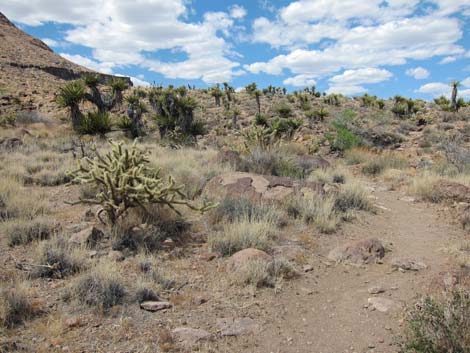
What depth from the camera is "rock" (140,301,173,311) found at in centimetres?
400

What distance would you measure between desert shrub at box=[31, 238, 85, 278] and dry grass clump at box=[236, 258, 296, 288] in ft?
6.53

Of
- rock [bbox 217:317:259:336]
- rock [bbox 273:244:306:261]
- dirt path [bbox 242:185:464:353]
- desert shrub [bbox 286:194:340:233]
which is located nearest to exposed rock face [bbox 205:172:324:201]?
desert shrub [bbox 286:194:340:233]

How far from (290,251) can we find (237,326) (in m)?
2.08

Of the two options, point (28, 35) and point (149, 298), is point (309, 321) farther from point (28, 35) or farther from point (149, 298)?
point (28, 35)

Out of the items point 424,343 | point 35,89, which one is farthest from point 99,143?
point 35,89

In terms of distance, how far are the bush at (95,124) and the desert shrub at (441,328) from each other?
1439cm

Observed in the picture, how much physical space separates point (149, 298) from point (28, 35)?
179ft

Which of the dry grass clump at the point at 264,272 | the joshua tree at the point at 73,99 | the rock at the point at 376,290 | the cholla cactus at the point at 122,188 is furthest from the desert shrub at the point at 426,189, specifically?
the joshua tree at the point at 73,99

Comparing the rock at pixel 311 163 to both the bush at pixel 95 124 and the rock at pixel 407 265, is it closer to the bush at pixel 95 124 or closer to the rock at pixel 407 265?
the rock at pixel 407 265

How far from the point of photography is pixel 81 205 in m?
7.34

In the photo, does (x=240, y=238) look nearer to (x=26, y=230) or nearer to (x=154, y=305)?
(x=154, y=305)

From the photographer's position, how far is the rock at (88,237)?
17.3ft

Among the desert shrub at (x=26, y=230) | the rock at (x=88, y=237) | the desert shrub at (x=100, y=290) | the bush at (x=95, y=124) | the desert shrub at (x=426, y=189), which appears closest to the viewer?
the desert shrub at (x=100, y=290)

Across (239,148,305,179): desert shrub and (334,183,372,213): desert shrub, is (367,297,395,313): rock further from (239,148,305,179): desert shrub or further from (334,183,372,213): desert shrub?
(239,148,305,179): desert shrub
